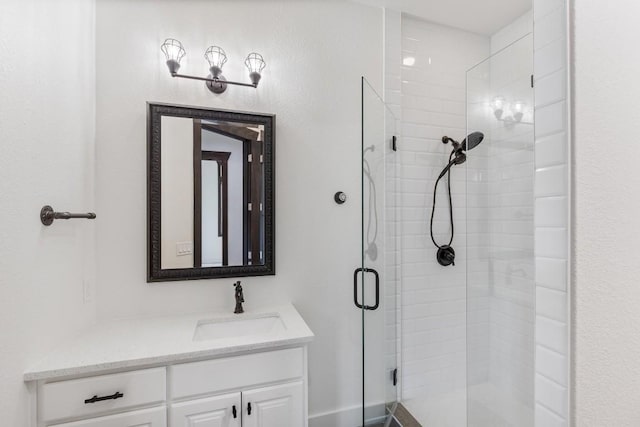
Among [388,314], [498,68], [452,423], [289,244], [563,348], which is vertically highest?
[498,68]

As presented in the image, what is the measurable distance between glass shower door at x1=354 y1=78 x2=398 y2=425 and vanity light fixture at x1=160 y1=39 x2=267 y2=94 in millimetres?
624

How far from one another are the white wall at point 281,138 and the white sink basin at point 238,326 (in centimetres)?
14

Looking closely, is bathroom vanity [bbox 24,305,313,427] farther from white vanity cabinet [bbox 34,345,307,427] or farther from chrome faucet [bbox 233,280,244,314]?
chrome faucet [bbox 233,280,244,314]

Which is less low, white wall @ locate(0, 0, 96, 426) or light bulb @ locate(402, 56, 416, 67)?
light bulb @ locate(402, 56, 416, 67)

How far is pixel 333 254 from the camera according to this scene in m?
1.92

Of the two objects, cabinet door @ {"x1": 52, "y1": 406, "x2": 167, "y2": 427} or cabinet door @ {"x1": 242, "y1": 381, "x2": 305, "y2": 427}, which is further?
cabinet door @ {"x1": 242, "y1": 381, "x2": 305, "y2": 427}

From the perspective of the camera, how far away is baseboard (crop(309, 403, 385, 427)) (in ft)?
6.11

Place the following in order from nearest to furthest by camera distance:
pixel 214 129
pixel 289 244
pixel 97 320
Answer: pixel 97 320
pixel 214 129
pixel 289 244

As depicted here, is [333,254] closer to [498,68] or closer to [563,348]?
[563,348]

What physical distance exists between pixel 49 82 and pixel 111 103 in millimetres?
329

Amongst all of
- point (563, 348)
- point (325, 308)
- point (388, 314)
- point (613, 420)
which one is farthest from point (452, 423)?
point (563, 348)

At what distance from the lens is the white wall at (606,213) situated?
31.4 inches

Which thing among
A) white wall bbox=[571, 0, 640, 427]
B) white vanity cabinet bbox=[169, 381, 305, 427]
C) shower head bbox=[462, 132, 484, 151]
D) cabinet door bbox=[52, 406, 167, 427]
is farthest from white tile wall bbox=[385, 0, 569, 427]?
cabinet door bbox=[52, 406, 167, 427]

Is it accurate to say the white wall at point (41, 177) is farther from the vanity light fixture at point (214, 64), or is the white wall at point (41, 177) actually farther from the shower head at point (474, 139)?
the shower head at point (474, 139)
